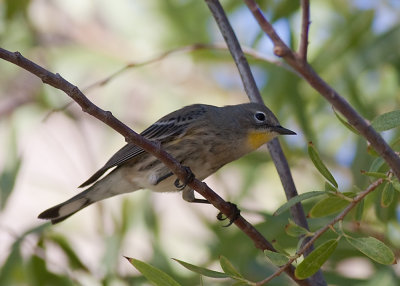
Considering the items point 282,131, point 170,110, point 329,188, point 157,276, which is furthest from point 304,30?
point 170,110

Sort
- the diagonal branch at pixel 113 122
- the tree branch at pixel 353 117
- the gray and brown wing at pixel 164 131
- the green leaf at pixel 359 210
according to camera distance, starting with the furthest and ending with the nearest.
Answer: the gray and brown wing at pixel 164 131, the green leaf at pixel 359 210, the diagonal branch at pixel 113 122, the tree branch at pixel 353 117

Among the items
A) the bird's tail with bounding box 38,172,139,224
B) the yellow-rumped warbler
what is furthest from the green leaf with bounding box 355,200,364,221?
the bird's tail with bounding box 38,172,139,224

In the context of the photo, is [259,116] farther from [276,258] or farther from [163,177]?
[276,258]

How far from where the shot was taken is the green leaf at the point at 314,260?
1724 millimetres

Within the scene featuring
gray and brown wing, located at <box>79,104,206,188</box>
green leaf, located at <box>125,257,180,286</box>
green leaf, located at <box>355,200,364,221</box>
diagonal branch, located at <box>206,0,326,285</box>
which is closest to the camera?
green leaf, located at <box>125,257,180,286</box>

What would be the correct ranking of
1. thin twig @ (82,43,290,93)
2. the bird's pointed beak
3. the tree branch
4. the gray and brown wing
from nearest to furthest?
the tree branch → thin twig @ (82,43,290,93) → the bird's pointed beak → the gray and brown wing

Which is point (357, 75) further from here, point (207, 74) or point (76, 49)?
point (76, 49)

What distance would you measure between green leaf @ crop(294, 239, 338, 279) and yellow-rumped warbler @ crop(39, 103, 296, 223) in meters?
1.43

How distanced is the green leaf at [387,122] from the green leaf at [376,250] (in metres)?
0.29

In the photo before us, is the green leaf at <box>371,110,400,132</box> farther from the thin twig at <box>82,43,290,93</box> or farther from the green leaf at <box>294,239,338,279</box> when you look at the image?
the thin twig at <box>82,43,290,93</box>

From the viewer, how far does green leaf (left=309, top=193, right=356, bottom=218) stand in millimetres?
1805

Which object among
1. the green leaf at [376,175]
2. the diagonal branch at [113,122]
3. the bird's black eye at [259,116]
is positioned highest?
the bird's black eye at [259,116]

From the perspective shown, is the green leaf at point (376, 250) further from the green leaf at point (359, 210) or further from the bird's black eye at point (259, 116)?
the bird's black eye at point (259, 116)

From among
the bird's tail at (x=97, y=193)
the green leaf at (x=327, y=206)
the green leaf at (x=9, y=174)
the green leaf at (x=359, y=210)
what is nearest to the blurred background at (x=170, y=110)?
the green leaf at (x=9, y=174)
